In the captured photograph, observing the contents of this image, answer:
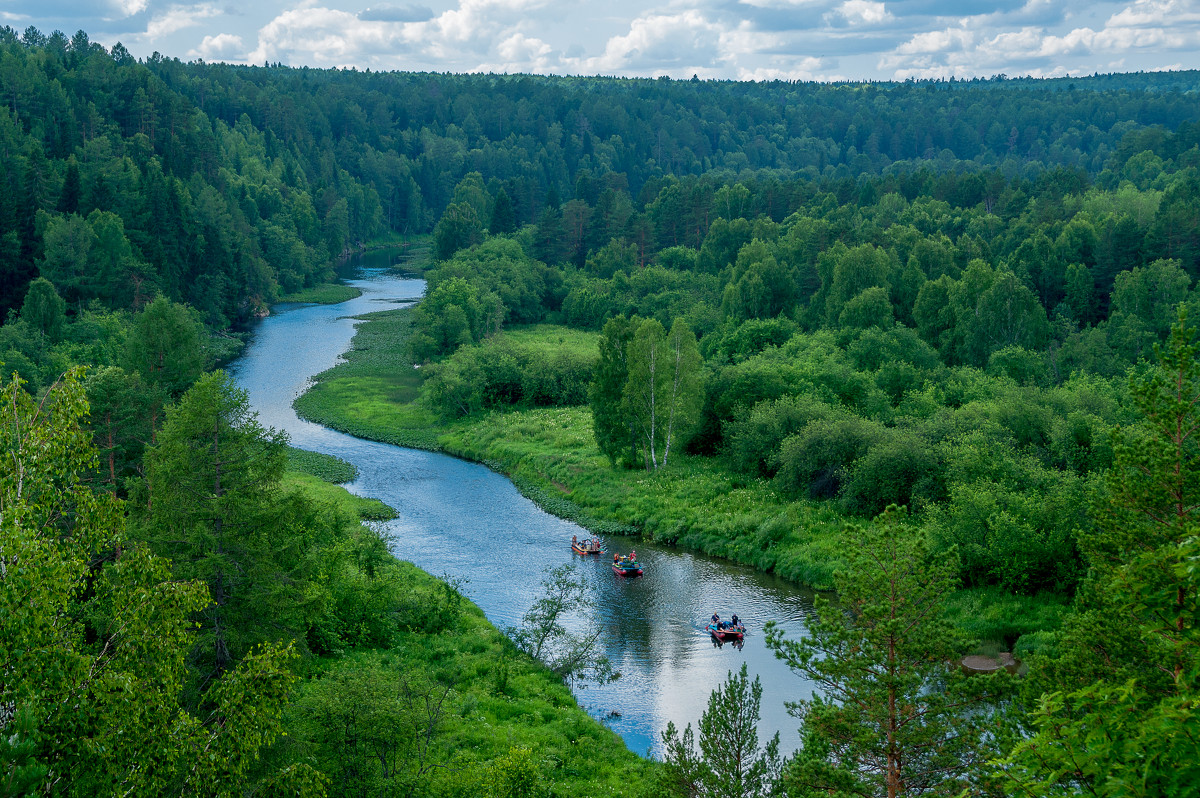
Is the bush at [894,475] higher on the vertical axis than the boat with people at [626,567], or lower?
higher

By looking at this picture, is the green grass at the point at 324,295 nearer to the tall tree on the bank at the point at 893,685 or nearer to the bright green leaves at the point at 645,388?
the bright green leaves at the point at 645,388

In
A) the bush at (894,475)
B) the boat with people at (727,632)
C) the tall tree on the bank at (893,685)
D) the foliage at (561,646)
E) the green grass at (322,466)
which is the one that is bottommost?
the green grass at (322,466)

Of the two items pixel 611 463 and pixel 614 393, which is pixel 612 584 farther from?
pixel 614 393

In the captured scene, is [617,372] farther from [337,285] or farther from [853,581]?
[337,285]

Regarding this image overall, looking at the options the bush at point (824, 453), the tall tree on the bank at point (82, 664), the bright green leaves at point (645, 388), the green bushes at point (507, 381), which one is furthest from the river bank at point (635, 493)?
the tall tree on the bank at point (82, 664)

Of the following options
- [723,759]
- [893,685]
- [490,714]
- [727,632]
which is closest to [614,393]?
[727,632]

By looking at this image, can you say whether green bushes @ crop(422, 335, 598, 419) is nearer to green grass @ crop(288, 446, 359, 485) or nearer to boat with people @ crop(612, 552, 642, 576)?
green grass @ crop(288, 446, 359, 485)
